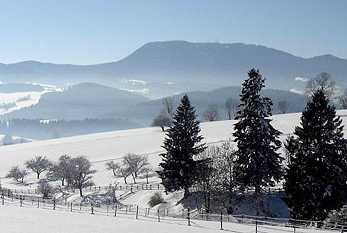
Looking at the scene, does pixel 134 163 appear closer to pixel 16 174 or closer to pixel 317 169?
pixel 16 174

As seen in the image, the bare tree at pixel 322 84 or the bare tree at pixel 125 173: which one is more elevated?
the bare tree at pixel 322 84

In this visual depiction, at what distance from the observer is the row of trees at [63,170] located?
249 feet

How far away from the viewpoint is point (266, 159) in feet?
154

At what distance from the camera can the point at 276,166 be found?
156 feet

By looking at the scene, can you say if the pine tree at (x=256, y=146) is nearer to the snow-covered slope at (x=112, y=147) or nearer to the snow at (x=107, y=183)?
the snow at (x=107, y=183)

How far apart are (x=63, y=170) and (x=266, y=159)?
48532mm

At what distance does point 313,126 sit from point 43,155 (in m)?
82.8

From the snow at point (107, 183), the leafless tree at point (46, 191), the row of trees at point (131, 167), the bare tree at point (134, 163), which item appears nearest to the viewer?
the snow at point (107, 183)

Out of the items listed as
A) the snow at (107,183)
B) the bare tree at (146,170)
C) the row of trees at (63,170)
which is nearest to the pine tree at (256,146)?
the snow at (107,183)

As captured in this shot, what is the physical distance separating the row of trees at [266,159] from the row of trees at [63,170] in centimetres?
2430

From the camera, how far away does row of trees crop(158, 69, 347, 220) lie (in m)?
38.6

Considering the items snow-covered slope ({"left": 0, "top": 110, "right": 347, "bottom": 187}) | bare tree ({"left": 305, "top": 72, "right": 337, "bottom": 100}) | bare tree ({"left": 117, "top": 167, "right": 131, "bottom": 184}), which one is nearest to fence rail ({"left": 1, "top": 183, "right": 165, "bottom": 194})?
bare tree ({"left": 117, "top": 167, "right": 131, "bottom": 184})

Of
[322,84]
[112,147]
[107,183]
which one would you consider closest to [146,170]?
[107,183]

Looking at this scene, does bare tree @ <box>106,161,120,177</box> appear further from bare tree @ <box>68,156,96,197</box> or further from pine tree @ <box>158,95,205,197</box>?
pine tree @ <box>158,95,205,197</box>
